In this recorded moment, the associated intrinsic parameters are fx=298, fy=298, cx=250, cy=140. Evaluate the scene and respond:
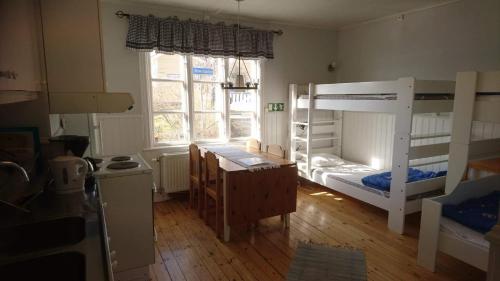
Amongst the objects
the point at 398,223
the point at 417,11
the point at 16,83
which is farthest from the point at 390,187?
the point at 16,83

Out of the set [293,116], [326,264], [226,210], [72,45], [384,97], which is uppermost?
[72,45]

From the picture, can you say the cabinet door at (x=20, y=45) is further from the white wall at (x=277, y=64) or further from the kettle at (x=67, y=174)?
the white wall at (x=277, y=64)

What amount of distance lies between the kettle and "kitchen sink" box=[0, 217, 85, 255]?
1.43 feet

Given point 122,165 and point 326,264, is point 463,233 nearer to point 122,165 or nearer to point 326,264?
point 326,264

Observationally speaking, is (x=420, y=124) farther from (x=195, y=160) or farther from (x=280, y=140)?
(x=195, y=160)

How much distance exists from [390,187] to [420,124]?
1.12m

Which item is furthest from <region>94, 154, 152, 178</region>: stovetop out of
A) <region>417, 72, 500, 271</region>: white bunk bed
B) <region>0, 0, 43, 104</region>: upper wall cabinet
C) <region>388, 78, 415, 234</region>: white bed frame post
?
<region>388, 78, 415, 234</region>: white bed frame post

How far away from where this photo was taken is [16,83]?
1.09 m

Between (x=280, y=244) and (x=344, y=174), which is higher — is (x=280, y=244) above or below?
below

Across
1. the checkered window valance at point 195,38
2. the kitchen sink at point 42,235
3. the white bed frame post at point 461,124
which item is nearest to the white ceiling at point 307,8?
the checkered window valance at point 195,38

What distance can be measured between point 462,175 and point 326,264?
50.9 inches

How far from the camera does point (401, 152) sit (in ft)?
9.62

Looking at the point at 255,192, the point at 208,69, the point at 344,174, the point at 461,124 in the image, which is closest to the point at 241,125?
the point at 208,69

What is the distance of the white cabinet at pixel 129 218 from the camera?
205cm
